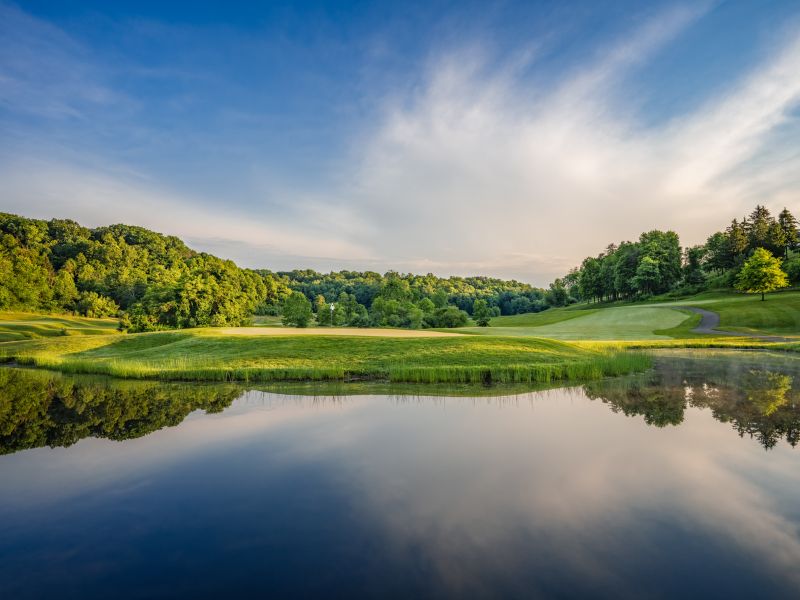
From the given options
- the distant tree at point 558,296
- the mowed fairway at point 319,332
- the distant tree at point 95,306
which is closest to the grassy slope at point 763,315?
the mowed fairway at point 319,332

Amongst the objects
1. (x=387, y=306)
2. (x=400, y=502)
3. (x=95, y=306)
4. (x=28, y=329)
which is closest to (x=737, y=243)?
(x=387, y=306)

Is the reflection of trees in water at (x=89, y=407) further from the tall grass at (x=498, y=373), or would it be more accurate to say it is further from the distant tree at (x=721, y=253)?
the distant tree at (x=721, y=253)

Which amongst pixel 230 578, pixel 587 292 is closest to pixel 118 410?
pixel 230 578

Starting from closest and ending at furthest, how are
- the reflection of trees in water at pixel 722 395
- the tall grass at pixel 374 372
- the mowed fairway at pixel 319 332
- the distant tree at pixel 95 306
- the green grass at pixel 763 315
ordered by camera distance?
the reflection of trees in water at pixel 722 395 → the tall grass at pixel 374 372 → the mowed fairway at pixel 319 332 → the green grass at pixel 763 315 → the distant tree at pixel 95 306

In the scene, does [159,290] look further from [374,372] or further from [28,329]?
[374,372]

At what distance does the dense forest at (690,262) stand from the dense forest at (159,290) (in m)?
23.1

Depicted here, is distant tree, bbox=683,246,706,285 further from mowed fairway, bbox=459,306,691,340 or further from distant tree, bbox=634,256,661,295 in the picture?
mowed fairway, bbox=459,306,691,340

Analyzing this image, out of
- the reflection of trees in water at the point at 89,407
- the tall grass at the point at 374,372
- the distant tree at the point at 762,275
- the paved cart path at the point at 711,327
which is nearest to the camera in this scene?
the reflection of trees in water at the point at 89,407

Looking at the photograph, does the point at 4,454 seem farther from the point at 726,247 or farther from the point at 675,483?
the point at 726,247

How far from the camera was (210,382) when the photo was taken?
58.0 ft

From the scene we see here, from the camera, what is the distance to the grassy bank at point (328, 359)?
18266 mm

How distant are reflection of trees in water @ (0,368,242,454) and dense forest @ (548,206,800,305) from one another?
299 ft

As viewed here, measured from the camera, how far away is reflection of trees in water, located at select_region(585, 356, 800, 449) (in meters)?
10.9

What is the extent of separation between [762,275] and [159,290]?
3270 inches
